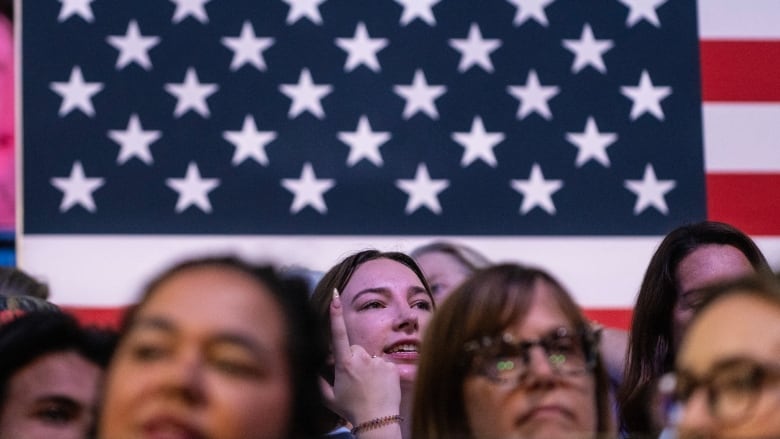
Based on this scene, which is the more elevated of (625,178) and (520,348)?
(625,178)

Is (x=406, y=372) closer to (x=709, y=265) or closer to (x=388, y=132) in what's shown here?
(x=709, y=265)

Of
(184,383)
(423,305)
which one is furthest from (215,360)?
(423,305)

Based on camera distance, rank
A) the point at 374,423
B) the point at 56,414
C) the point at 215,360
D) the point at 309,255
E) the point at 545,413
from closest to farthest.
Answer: the point at 215,360, the point at 545,413, the point at 56,414, the point at 374,423, the point at 309,255

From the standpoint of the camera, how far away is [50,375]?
201 cm

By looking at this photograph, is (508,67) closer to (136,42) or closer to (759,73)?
(759,73)

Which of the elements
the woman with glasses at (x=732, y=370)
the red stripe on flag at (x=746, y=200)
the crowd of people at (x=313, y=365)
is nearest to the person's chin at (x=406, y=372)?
the crowd of people at (x=313, y=365)

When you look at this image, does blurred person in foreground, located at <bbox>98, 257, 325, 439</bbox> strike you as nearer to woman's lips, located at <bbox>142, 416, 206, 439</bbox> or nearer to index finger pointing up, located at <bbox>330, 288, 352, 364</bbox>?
woman's lips, located at <bbox>142, 416, 206, 439</bbox>

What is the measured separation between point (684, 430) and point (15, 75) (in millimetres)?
3540

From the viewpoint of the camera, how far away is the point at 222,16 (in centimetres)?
459

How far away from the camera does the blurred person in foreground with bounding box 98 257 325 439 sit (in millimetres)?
1579

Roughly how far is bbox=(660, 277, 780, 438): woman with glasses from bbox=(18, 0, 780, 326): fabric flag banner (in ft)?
9.10

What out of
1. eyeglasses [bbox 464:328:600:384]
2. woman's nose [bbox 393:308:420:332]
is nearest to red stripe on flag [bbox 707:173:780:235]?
woman's nose [bbox 393:308:420:332]

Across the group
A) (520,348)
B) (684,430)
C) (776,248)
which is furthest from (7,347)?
(776,248)

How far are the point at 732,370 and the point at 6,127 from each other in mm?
3496
